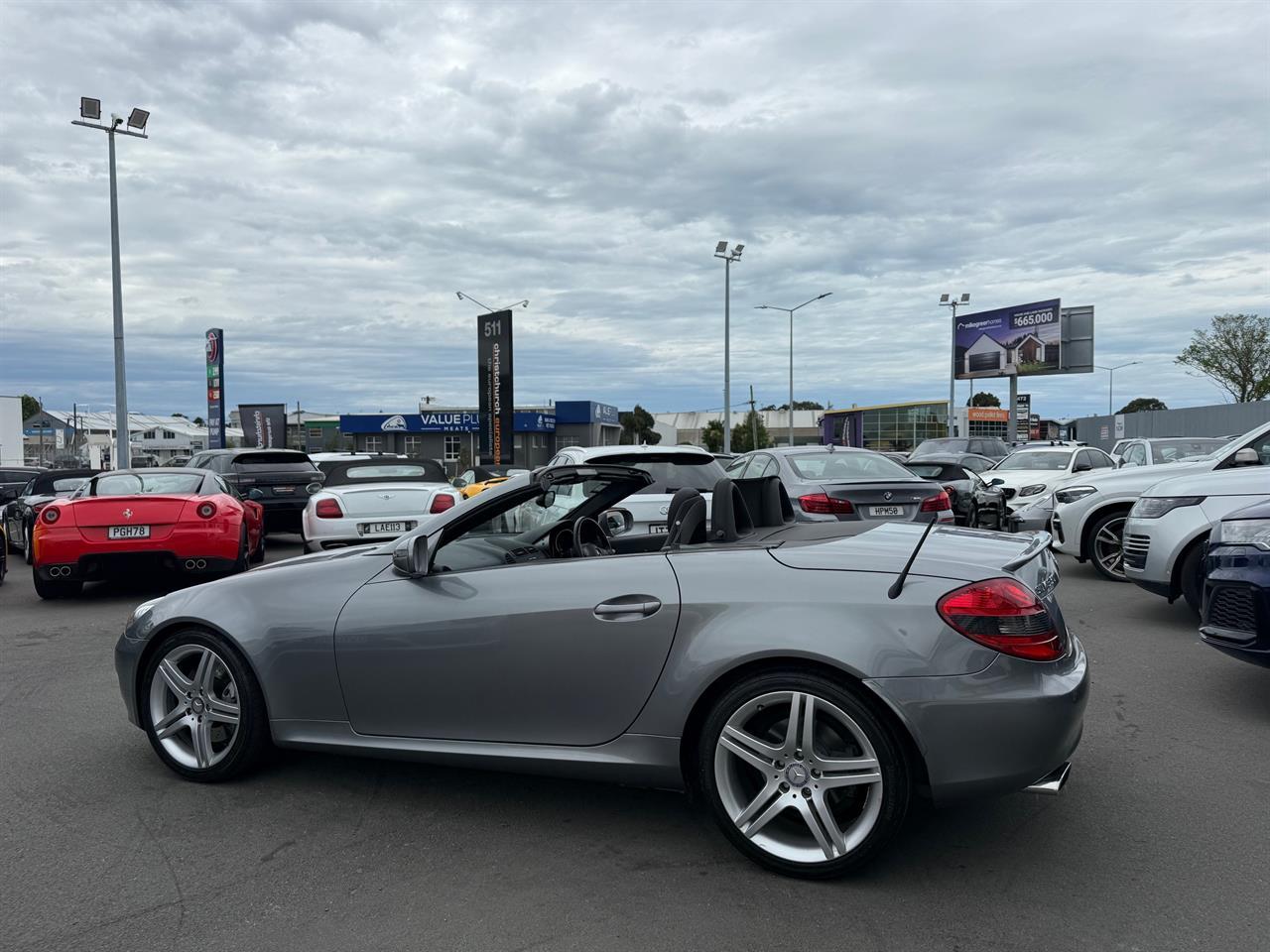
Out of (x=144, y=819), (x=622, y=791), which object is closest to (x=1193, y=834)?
(x=622, y=791)

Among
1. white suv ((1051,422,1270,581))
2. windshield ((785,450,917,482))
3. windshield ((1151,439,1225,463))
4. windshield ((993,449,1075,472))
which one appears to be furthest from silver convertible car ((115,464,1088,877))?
windshield ((993,449,1075,472))

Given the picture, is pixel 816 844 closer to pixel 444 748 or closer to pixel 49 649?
pixel 444 748

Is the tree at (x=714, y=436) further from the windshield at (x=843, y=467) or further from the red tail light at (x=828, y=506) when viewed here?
the red tail light at (x=828, y=506)

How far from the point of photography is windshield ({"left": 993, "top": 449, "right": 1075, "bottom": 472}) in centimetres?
1711

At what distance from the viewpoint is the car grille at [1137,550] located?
7412 millimetres

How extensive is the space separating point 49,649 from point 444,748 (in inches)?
200

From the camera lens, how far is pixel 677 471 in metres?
7.82

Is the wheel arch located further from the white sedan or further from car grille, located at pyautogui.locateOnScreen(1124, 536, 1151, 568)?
the white sedan

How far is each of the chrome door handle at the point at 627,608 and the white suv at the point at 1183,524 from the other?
517 centimetres

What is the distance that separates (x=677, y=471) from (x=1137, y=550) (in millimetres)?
3588

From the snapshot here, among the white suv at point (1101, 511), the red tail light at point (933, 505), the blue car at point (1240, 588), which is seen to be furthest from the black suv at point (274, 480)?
the blue car at point (1240, 588)

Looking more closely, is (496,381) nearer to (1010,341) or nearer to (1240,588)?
(1010,341)

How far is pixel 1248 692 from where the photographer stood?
571 centimetres

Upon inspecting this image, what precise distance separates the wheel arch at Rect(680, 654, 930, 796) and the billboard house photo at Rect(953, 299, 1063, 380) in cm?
5491
